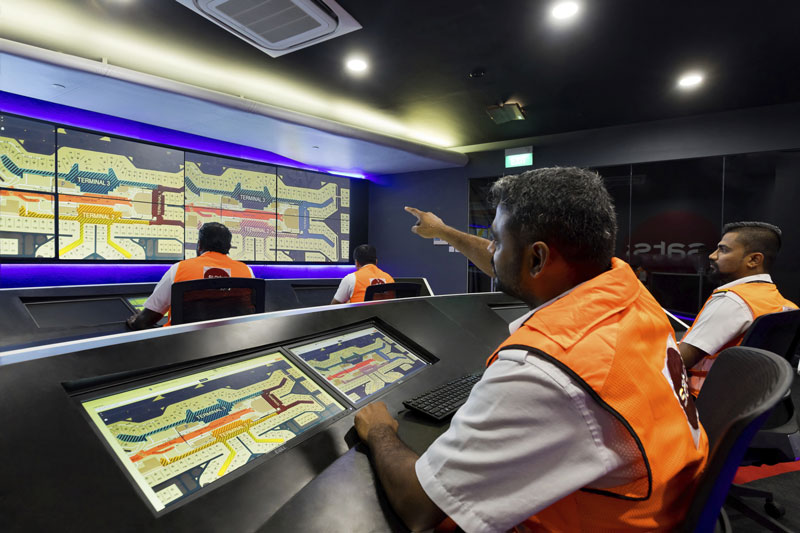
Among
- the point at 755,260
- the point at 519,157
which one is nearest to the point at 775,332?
the point at 755,260

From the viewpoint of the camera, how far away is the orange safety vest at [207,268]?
7.72ft

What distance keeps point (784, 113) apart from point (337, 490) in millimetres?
5685

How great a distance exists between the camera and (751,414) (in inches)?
22.8

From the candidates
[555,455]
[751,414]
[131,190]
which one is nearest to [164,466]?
[555,455]

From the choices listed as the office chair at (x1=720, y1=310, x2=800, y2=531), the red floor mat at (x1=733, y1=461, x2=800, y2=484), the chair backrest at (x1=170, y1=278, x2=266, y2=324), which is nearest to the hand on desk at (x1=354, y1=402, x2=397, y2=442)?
the chair backrest at (x1=170, y1=278, x2=266, y2=324)

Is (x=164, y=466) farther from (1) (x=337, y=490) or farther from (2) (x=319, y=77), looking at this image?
(2) (x=319, y=77)

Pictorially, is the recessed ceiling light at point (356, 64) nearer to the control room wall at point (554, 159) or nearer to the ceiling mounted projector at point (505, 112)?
the ceiling mounted projector at point (505, 112)

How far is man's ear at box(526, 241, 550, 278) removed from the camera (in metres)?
0.74

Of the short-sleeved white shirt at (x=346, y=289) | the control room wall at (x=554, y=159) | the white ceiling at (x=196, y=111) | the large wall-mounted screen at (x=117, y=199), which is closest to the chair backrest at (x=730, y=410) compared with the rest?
the short-sleeved white shirt at (x=346, y=289)

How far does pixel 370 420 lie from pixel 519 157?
5434mm

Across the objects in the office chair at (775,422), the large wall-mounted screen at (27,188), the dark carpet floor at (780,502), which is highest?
the large wall-mounted screen at (27,188)

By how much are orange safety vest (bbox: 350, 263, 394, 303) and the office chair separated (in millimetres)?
2339

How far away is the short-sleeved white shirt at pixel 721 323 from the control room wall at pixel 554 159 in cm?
340

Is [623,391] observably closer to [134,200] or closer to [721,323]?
[721,323]
